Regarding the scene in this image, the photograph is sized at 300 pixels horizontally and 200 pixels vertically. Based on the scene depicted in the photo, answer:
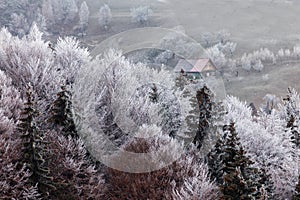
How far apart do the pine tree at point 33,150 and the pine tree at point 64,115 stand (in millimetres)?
4069

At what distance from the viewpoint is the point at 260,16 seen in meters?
140

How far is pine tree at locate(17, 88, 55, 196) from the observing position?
20.9m

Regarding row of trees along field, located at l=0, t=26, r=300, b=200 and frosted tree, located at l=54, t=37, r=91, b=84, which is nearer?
row of trees along field, located at l=0, t=26, r=300, b=200

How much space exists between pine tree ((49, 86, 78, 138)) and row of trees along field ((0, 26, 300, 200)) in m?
0.07

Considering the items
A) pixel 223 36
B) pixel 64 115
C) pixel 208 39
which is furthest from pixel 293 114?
pixel 223 36

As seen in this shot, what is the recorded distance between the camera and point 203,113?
1217 inches

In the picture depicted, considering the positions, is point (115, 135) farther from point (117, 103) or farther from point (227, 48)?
point (227, 48)

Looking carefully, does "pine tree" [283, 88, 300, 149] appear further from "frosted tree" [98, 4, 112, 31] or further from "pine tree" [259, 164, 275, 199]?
"frosted tree" [98, 4, 112, 31]

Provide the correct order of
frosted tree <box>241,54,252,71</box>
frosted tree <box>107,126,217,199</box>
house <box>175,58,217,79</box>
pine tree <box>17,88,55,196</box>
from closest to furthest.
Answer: pine tree <box>17,88,55,196</box> < frosted tree <box>107,126,217,199</box> < house <box>175,58,217,79</box> < frosted tree <box>241,54,252,71</box>

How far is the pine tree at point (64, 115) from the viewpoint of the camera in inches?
1027

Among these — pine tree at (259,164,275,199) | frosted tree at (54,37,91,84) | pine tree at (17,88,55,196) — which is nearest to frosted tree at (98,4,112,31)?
frosted tree at (54,37,91,84)

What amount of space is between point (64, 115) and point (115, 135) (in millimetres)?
5398

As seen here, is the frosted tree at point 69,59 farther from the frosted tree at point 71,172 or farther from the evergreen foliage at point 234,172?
the evergreen foliage at point 234,172

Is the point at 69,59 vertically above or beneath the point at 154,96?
above
